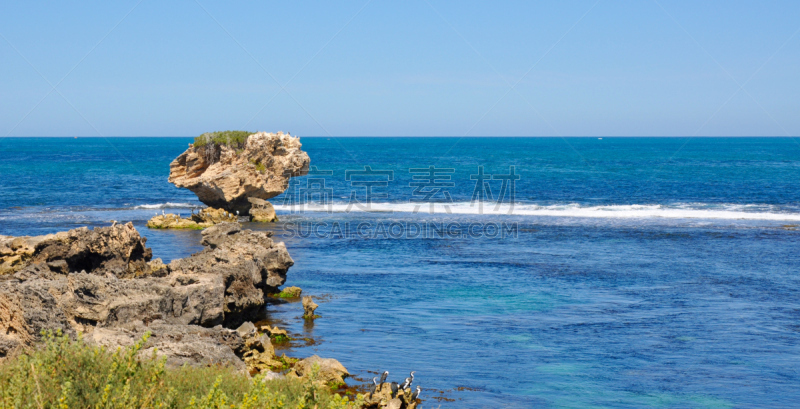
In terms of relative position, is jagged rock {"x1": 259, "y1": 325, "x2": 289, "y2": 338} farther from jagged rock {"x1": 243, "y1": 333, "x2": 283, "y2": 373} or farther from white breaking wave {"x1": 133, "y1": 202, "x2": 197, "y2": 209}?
white breaking wave {"x1": 133, "y1": 202, "x2": 197, "y2": 209}

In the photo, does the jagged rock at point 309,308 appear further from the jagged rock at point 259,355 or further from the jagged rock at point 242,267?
the jagged rock at point 259,355

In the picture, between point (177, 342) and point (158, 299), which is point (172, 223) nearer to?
point (158, 299)

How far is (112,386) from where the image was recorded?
6855 millimetres

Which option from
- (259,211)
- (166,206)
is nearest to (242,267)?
(259,211)

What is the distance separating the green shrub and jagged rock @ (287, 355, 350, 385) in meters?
5.22

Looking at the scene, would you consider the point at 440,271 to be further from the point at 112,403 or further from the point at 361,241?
the point at 112,403

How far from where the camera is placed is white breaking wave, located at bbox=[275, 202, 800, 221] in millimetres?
45656

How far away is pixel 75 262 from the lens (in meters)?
17.8

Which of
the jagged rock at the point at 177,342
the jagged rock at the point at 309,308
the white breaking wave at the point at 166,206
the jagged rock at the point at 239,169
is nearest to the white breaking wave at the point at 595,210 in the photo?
the jagged rock at the point at 239,169

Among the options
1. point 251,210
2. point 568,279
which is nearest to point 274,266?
point 568,279

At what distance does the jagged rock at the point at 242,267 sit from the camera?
56.7 feet

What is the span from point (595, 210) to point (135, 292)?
134 feet

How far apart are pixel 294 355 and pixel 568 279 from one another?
41.5ft

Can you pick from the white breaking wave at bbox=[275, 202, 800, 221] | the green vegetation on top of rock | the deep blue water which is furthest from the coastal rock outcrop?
the white breaking wave at bbox=[275, 202, 800, 221]
